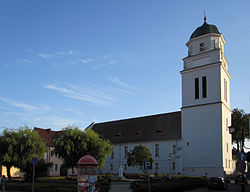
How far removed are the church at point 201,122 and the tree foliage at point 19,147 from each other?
19116mm

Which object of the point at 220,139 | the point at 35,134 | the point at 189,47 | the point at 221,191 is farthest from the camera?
the point at 189,47

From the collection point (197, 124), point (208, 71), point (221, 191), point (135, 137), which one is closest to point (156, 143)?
point (135, 137)

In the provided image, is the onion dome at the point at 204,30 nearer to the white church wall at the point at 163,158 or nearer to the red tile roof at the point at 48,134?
the white church wall at the point at 163,158

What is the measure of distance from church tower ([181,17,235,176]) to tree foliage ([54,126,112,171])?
13.6m

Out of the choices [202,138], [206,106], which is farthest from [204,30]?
[202,138]

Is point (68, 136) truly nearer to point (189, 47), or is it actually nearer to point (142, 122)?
point (142, 122)

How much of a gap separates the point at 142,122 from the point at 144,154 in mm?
15023

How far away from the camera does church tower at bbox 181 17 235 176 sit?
42031mm

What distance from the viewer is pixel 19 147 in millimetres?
37125

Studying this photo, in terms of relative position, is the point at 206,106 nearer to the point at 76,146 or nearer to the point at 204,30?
the point at 204,30

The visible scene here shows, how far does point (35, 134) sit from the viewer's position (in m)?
38.9

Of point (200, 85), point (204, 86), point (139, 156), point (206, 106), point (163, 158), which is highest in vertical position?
point (200, 85)

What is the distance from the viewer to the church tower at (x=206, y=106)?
138 feet

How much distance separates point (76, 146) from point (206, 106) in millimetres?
20208
